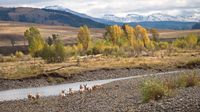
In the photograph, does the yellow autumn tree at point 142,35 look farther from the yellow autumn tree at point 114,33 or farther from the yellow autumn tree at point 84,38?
the yellow autumn tree at point 84,38

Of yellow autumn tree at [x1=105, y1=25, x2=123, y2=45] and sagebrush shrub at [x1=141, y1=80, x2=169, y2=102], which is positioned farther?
yellow autumn tree at [x1=105, y1=25, x2=123, y2=45]

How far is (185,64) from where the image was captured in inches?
3981

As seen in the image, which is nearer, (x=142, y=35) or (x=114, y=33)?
(x=114, y=33)

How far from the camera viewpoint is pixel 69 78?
280ft

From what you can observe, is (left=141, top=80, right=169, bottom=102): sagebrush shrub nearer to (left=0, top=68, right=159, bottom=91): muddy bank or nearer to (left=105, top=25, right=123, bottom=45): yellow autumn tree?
(left=0, top=68, right=159, bottom=91): muddy bank

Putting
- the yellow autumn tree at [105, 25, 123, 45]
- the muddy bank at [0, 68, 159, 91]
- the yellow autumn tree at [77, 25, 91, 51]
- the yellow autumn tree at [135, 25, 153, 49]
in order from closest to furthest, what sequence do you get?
the muddy bank at [0, 68, 159, 91]
the yellow autumn tree at [77, 25, 91, 51]
the yellow autumn tree at [105, 25, 123, 45]
the yellow autumn tree at [135, 25, 153, 49]

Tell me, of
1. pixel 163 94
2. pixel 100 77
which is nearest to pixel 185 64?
pixel 100 77

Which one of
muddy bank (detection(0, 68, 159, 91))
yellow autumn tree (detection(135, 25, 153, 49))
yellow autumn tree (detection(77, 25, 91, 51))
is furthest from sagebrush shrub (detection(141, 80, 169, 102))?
yellow autumn tree (detection(135, 25, 153, 49))

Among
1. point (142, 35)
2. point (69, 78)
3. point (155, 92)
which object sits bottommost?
point (142, 35)

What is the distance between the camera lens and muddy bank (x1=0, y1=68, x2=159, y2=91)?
80312mm

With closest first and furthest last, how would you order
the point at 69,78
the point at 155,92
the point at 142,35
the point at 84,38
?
1. the point at 155,92
2. the point at 69,78
3. the point at 84,38
4. the point at 142,35

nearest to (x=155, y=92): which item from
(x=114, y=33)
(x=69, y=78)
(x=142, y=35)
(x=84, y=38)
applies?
(x=69, y=78)

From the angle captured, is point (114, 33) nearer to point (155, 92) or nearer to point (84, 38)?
point (84, 38)

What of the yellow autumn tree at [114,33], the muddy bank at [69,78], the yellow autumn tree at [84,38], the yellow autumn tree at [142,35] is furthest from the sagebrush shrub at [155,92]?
the yellow autumn tree at [142,35]
